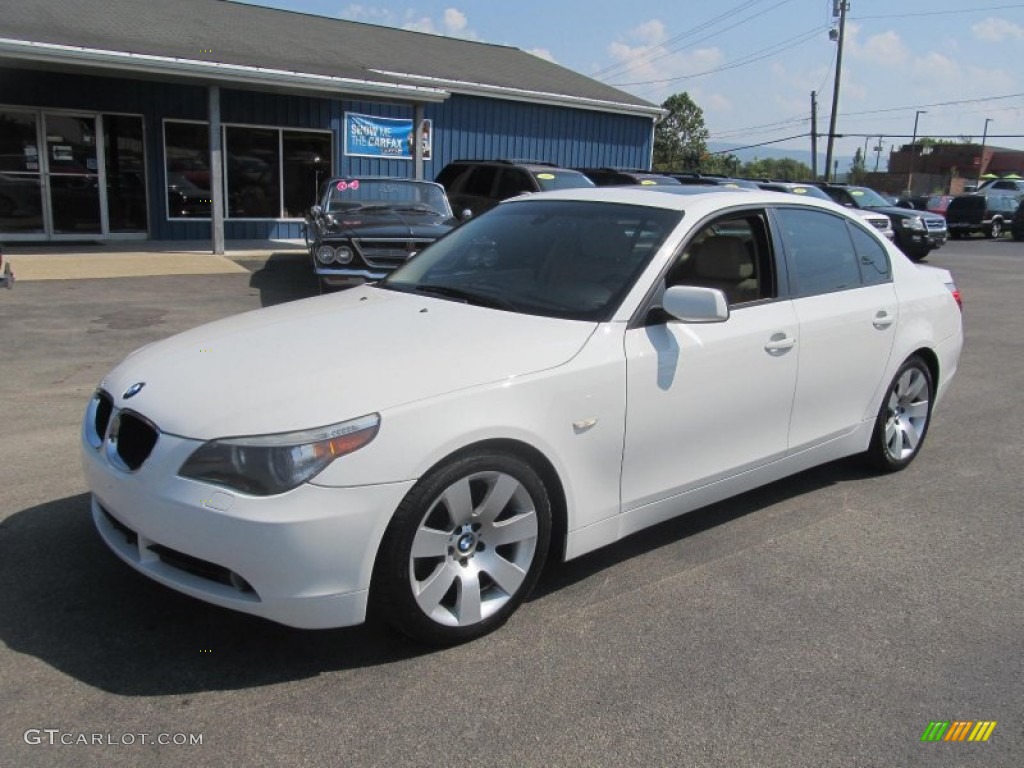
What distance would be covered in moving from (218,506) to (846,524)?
3141mm

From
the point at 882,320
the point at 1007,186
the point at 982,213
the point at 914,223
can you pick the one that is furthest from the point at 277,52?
the point at 1007,186

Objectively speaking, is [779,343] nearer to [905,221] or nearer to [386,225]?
[386,225]

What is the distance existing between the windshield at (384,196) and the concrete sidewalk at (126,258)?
300 cm

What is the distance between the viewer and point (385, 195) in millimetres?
11109

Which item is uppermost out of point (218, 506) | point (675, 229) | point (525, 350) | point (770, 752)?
point (675, 229)

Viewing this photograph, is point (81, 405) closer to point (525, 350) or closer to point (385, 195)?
point (525, 350)

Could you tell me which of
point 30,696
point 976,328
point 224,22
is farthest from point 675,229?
point 224,22

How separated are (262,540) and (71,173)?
1506 cm

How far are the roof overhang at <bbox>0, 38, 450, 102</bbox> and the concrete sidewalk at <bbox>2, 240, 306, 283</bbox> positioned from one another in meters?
2.86

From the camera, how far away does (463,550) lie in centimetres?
309

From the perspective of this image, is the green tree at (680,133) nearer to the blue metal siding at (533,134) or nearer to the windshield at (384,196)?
the blue metal siding at (533,134)

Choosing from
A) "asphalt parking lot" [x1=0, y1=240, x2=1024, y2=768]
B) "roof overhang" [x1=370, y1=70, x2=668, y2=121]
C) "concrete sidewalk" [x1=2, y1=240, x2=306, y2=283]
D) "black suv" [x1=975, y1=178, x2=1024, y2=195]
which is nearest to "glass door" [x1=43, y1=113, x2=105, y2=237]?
"concrete sidewalk" [x1=2, y1=240, x2=306, y2=283]
